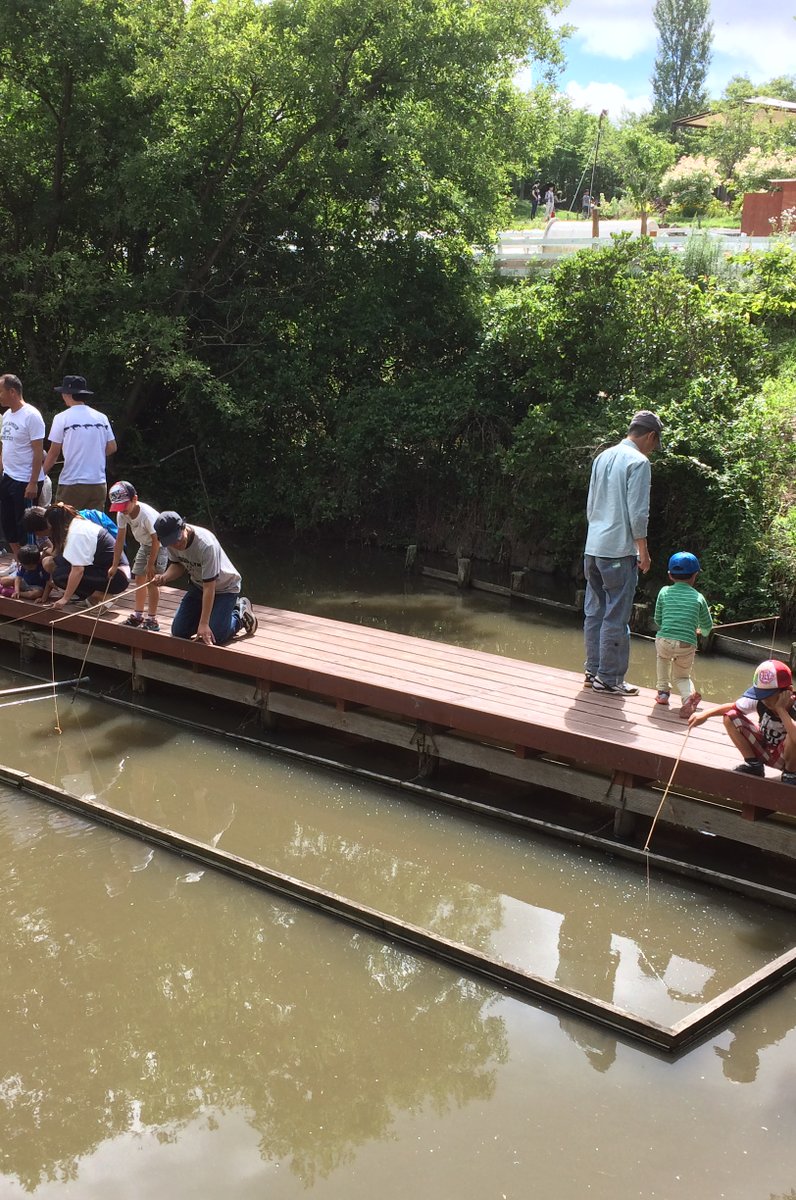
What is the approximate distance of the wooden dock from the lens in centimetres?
674

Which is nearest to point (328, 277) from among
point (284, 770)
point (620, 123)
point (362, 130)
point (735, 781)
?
point (362, 130)

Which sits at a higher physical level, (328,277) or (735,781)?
(328,277)

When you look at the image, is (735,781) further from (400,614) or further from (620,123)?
(620,123)

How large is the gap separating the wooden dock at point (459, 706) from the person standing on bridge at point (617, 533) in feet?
1.78

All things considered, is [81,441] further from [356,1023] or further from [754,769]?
[754,769]

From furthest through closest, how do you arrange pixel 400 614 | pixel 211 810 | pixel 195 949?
pixel 400 614 < pixel 211 810 < pixel 195 949

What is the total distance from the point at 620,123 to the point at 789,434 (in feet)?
242

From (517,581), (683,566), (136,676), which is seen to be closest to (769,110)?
(517,581)

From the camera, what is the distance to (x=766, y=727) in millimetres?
6379

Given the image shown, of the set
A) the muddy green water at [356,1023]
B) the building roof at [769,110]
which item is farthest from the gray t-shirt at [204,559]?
the building roof at [769,110]

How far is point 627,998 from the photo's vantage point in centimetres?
570

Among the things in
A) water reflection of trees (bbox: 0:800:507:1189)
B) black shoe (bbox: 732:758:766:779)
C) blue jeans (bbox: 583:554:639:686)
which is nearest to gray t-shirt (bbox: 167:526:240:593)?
water reflection of trees (bbox: 0:800:507:1189)

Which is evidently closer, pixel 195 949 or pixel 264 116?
pixel 195 949

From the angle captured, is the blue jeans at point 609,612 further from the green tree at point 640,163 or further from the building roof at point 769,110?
the building roof at point 769,110
